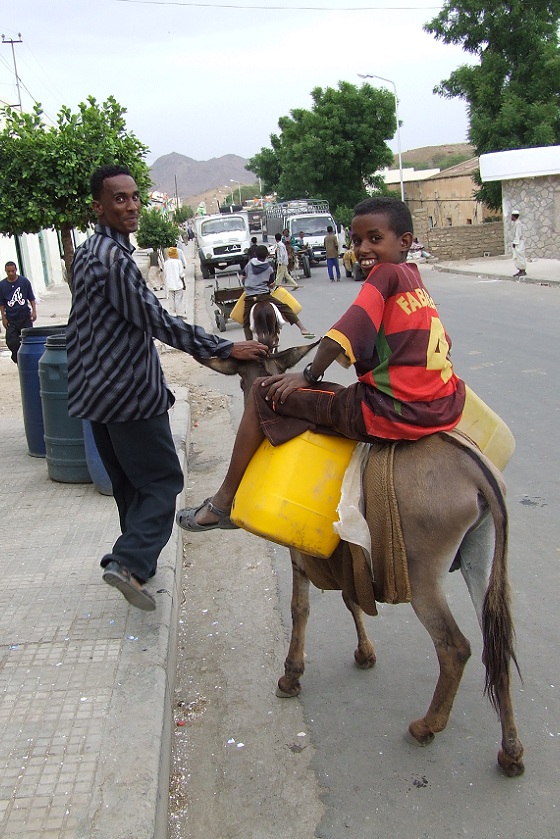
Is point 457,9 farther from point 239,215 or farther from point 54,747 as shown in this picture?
point 54,747

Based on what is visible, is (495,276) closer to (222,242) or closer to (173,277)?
(173,277)

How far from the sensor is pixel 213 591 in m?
4.83

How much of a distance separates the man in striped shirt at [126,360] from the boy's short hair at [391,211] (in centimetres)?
84

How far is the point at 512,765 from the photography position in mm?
3004

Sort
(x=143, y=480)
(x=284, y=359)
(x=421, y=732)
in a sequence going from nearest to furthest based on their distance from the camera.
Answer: (x=421, y=732) → (x=284, y=359) → (x=143, y=480)

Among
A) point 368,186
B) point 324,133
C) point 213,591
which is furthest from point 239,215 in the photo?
point 213,591

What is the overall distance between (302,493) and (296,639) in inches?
34.9

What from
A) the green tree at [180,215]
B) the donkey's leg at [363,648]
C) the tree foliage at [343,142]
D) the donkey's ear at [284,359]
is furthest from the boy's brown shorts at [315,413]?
the green tree at [180,215]

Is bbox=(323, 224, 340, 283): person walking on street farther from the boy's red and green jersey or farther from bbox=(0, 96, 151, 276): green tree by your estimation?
the boy's red and green jersey

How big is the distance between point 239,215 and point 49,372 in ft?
99.4

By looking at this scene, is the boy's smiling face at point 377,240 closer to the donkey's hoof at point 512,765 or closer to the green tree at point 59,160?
the donkey's hoof at point 512,765

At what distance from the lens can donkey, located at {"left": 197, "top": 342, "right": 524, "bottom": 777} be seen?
289 centimetres

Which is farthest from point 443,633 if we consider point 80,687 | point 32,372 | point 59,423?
point 32,372

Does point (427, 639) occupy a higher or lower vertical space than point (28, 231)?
lower
